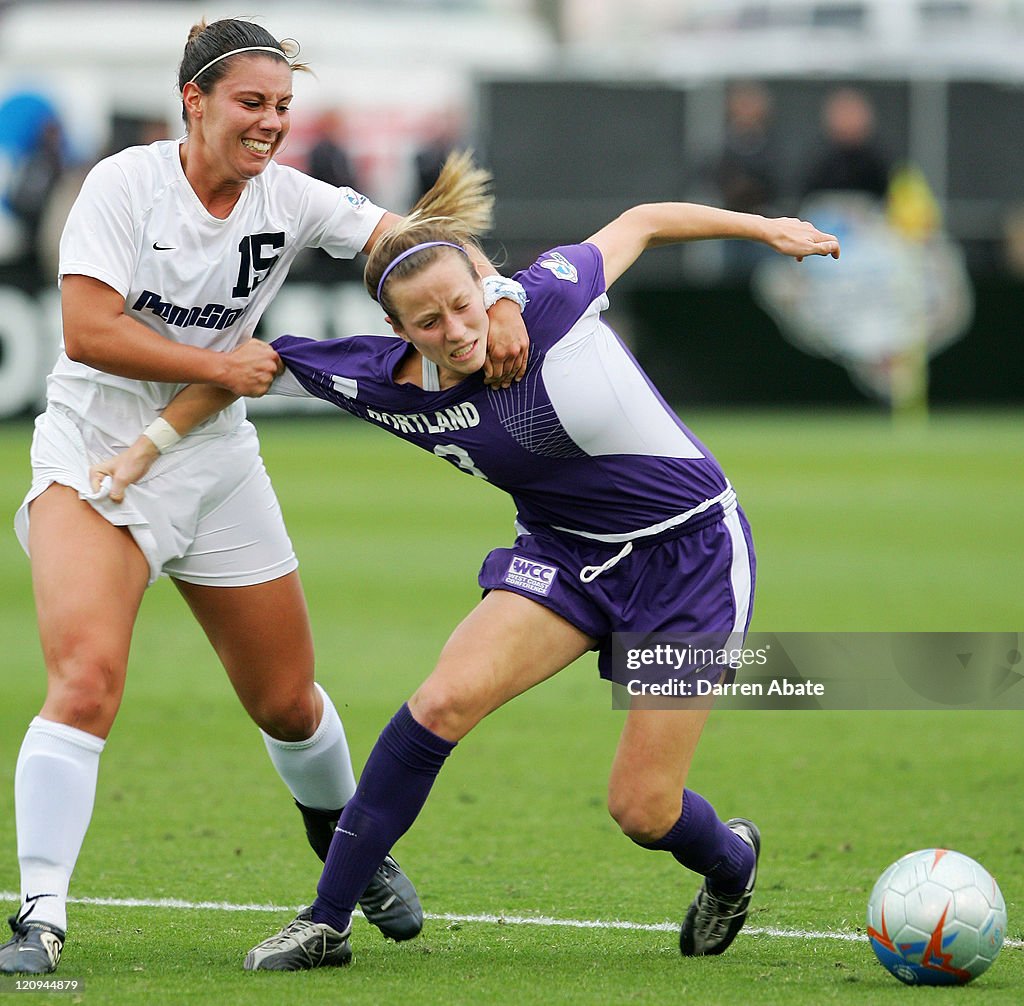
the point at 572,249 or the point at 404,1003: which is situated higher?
the point at 572,249

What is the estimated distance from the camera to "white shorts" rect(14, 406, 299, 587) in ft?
16.7

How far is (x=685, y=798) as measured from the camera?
516cm

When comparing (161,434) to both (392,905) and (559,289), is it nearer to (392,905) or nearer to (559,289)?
(559,289)

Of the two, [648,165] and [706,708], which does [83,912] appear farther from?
[648,165]

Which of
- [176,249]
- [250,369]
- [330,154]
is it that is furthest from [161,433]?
[330,154]

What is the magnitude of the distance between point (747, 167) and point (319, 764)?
17.2 m

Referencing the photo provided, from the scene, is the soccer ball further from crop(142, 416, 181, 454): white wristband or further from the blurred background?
the blurred background

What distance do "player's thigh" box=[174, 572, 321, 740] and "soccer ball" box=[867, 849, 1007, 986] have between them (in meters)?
1.74

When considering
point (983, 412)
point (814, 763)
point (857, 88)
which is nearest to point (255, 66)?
point (814, 763)

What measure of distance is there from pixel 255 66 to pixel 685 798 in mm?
2285

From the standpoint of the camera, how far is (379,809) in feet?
16.0

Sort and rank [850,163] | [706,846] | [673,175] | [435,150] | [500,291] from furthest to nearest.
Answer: [673,175] → [850,163] → [435,150] → [706,846] → [500,291]

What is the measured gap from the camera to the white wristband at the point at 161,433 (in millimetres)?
5137

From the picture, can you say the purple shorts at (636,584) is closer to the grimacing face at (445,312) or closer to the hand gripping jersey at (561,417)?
the hand gripping jersey at (561,417)
